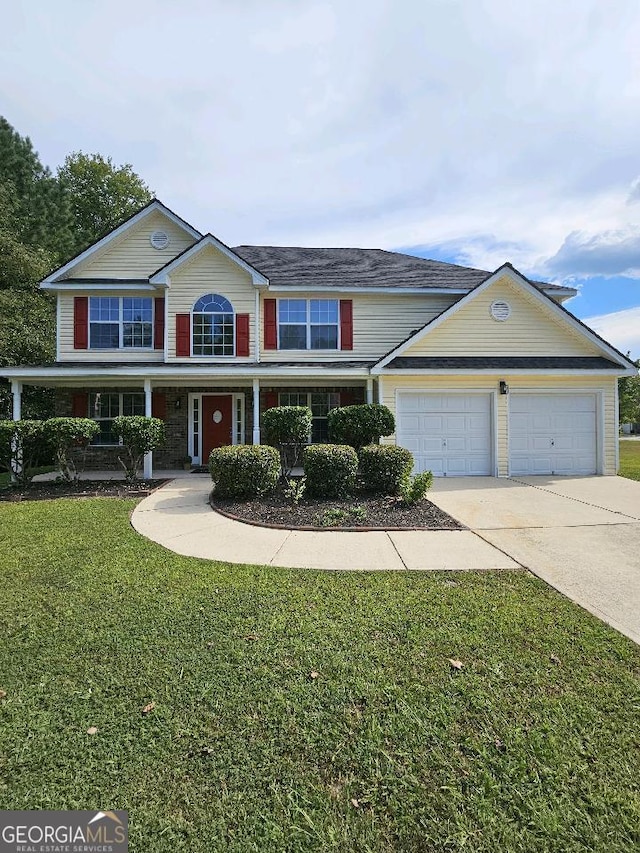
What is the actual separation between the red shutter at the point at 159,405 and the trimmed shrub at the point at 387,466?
315 inches

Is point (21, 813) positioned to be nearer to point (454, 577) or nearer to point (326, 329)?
point (454, 577)

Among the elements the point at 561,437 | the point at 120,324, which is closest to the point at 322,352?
the point at 120,324

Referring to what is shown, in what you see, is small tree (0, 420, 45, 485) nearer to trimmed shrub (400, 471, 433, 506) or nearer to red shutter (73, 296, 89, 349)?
red shutter (73, 296, 89, 349)

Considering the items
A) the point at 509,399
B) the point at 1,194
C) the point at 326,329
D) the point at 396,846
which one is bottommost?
the point at 396,846

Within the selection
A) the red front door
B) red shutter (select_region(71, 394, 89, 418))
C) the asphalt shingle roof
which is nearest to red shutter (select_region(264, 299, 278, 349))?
the asphalt shingle roof

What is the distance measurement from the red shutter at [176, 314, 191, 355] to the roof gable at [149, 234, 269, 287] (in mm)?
1201

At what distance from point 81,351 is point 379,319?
31.9 feet

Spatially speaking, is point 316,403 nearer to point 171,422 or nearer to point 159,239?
point 171,422

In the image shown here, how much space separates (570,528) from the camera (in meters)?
6.64

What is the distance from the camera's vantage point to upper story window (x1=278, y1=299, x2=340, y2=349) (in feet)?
45.5

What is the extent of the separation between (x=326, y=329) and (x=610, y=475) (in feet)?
30.9

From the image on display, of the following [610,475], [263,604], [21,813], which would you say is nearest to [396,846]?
[21,813]

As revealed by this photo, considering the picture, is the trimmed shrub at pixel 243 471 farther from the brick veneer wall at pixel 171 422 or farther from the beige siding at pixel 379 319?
the beige siding at pixel 379 319

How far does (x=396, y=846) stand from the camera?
1.86 meters
